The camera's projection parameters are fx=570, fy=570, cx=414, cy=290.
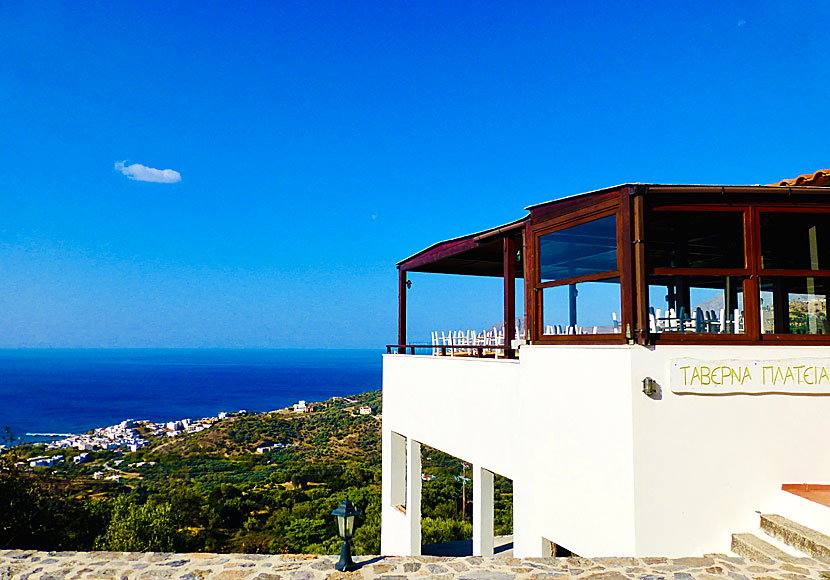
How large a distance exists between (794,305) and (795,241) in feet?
2.76

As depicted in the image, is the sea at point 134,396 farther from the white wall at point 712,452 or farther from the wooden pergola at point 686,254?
the white wall at point 712,452

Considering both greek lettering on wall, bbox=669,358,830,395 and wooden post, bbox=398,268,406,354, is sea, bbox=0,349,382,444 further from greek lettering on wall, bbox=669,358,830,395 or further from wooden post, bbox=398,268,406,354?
greek lettering on wall, bbox=669,358,830,395

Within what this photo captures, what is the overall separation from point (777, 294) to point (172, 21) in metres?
33.3

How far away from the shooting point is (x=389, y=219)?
64.5 m

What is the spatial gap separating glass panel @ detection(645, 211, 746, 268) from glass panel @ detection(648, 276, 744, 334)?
0.29 metres

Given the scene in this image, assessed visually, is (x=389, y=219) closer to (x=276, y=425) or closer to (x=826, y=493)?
(x=276, y=425)

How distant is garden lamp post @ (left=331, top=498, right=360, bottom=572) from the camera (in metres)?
5.13

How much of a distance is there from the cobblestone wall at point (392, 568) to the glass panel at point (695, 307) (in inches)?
87.2

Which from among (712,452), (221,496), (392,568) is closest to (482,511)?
(392,568)

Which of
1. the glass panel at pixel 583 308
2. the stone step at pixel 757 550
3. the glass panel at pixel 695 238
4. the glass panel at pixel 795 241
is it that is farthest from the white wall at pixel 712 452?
the glass panel at pixel 795 241

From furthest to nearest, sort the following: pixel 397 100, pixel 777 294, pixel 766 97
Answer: pixel 397 100, pixel 766 97, pixel 777 294

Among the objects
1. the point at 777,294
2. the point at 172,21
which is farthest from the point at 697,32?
the point at 172,21

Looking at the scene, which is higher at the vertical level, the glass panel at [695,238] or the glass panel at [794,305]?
the glass panel at [695,238]

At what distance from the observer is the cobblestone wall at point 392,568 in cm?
488
